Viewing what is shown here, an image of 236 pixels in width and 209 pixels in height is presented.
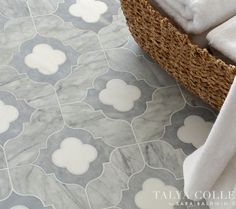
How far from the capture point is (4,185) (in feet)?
3.33

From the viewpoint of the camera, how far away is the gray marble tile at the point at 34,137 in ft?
3.48

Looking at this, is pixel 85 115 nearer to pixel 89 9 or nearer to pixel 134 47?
pixel 134 47

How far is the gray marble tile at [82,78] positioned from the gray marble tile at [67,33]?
0.12 ft

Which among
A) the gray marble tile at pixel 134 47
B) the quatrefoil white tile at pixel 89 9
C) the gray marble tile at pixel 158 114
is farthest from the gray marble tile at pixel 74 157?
the quatrefoil white tile at pixel 89 9

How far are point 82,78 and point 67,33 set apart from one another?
0.19 metres

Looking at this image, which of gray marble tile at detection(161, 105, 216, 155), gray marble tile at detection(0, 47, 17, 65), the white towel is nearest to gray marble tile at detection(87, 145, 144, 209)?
gray marble tile at detection(161, 105, 216, 155)

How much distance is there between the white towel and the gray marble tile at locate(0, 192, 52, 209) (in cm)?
35

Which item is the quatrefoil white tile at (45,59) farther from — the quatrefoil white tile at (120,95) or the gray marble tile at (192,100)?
the gray marble tile at (192,100)

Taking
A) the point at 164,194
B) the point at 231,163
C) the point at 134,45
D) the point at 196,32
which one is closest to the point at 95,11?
the point at 134,45

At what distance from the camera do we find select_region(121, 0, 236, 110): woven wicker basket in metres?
0.93

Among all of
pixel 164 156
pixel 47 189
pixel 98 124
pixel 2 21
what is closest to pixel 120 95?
pixel 98 124

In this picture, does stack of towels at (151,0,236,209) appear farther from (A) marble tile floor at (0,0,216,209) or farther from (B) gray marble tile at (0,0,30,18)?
(B) gray marble tile at (0,0,30,18)

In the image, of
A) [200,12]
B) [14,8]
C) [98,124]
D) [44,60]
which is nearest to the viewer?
[200,12]

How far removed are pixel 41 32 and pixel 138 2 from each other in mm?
404
